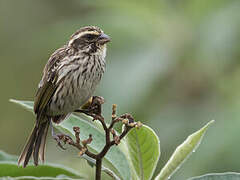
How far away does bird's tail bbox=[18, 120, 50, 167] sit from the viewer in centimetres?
336

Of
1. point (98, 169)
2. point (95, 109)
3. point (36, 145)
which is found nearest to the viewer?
point (98, 169)

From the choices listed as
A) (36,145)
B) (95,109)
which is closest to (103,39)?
(36,145)

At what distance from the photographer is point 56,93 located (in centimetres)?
426

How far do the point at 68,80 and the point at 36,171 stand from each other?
3.52 ft

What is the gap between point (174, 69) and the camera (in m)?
6.61

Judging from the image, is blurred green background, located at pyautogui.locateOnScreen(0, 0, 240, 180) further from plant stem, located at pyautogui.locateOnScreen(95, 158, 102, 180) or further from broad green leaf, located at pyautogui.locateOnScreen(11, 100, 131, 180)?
plant stem, located at pyautogui.locateOnScreen(95, 158, 102, 180)

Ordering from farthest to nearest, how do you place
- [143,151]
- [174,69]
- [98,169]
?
[174,69] < [143,151] < [98,169]

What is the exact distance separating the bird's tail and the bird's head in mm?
601

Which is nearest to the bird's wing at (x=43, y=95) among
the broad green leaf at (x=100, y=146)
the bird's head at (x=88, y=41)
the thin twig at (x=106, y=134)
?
the bird's head at (x=88, y=41)

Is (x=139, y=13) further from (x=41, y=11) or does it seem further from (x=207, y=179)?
(x=207, y=179)

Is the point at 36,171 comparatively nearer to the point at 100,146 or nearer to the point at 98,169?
the point at 100,146

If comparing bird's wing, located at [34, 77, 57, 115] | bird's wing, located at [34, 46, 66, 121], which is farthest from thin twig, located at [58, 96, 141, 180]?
bird's wing, located at [34, 46, 66, 121]

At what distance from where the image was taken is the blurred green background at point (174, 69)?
556 centimetres

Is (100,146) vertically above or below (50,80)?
above
